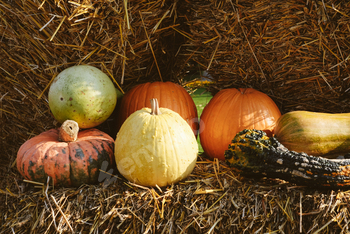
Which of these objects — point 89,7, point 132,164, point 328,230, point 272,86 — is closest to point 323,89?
point 272,86

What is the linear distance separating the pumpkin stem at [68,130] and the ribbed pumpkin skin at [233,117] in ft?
3.85

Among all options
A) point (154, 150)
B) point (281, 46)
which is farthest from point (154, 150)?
point (281, 46)

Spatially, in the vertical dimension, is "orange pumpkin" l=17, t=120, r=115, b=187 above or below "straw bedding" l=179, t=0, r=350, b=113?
below

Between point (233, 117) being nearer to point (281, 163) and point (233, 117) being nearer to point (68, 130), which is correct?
point (281, 163)

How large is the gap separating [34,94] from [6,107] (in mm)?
448

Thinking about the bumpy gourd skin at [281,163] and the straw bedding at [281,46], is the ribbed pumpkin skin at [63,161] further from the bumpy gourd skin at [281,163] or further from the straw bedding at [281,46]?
the straw bedding at [281,46]

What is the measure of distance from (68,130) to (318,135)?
1858mm

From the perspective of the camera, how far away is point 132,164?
1.96 meters

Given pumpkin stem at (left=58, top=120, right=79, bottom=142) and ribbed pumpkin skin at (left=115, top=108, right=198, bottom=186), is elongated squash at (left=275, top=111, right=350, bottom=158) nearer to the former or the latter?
ribbed pumpkin skin at (left=115, top=108, right=198, bottom=186)

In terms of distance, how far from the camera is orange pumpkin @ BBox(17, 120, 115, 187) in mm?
2035

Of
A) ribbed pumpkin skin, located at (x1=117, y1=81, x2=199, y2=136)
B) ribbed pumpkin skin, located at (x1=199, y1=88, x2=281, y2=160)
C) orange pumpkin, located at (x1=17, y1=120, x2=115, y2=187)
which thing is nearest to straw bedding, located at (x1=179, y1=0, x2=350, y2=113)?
ribbed pumpkin skin, located at (x1=199, y1=88, x2=281, y2=160)

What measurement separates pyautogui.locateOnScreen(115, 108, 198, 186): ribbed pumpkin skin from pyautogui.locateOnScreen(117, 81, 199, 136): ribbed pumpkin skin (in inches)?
24.9

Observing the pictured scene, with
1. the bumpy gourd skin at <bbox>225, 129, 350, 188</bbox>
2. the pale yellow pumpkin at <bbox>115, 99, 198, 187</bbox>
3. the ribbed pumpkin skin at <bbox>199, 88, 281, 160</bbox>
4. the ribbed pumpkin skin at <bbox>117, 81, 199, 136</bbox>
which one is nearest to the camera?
the bumpy gourd skin at <bbox>225, 129, 350, 188</bbox>

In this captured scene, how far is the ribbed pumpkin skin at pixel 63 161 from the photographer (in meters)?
2.04
